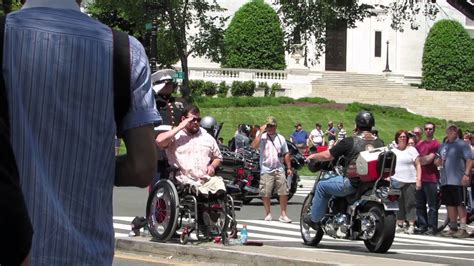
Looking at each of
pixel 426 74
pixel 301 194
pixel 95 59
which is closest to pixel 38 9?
pixel 95 59

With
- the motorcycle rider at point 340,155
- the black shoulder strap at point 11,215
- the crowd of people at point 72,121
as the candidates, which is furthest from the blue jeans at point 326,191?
the black shoulder strap at point 11,215

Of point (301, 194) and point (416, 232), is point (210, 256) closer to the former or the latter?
point (416, 232)

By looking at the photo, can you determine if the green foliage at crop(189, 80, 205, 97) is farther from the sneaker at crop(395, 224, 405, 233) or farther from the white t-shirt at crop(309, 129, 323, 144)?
the sneaker at crop(395, 224, 405, 233)

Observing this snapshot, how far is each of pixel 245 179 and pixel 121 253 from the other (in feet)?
34.8

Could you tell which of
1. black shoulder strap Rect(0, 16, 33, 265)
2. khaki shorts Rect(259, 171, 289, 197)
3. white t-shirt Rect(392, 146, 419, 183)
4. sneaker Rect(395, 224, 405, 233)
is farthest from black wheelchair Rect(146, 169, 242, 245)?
black shoulder strap Rect(0, 16, 33, 265)

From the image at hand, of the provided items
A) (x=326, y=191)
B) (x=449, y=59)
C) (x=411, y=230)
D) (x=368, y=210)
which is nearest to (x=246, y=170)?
(x=411, y=230)

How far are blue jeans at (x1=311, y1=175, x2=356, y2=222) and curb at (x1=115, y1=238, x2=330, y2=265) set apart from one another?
2.06 metres

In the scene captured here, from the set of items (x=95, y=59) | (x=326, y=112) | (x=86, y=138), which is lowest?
(x=326, y=112)

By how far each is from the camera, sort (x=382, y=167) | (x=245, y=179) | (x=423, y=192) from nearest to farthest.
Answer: (x=382, y=167) < (x=423, y=192) < (x=245, y=179)

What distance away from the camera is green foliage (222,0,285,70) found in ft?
232

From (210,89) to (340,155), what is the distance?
50.7 metres

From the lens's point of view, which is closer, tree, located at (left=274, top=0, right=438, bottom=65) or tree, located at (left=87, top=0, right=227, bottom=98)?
tree, located at (left=274, top=0, right=438, bottom=65)

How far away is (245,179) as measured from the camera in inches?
936

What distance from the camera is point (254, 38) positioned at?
70812 mm
